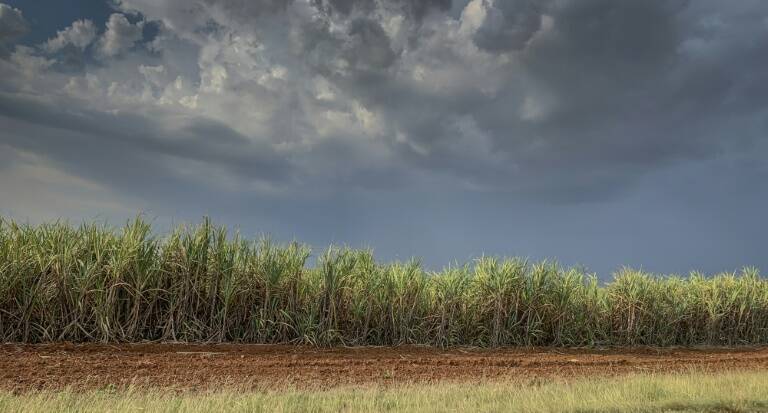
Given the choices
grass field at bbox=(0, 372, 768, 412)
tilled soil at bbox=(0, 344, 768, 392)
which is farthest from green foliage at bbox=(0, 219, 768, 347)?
grass field at bbox=(0, 372, 768, 412)

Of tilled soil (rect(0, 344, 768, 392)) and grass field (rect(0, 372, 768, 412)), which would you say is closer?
grass field (rect(0, 372, 768, 412))

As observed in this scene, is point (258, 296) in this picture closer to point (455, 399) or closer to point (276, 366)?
point (276, 366)

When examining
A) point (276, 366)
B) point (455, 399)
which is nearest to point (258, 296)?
point (276, 366)

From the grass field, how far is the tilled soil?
1.98ft

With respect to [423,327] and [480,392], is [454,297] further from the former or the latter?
[480,392]

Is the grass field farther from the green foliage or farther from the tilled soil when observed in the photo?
the green foliage

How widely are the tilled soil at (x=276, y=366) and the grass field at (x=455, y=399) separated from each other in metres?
0.60

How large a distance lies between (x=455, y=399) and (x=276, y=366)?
2677mm

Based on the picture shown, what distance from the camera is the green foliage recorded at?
9.42m

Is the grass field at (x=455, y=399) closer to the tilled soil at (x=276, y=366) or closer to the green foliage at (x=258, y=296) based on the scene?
the tilled soil at (x=276, y=366)

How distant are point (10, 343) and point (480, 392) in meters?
6.62

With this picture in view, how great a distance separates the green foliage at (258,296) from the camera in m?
9.42

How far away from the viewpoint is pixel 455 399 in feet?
19.2

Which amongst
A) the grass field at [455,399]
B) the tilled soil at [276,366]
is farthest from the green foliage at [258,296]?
the grass field at [455,399]
